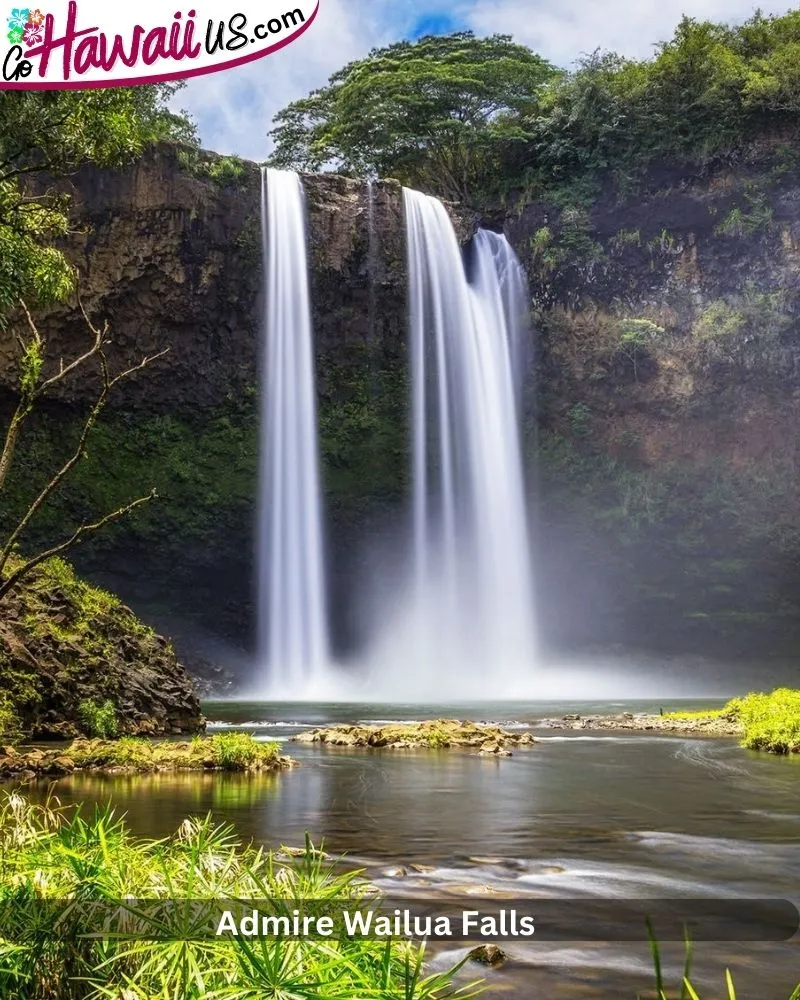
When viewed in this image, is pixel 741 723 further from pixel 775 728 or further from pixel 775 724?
pixel 775 728

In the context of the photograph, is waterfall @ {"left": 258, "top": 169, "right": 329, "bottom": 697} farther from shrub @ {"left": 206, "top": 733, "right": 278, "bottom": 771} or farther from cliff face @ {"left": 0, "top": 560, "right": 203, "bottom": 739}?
shrub @ {"left": 206, "top": 733, "right": 278, "bottom": 771}

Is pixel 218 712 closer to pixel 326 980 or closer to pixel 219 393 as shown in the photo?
pixel 219 393

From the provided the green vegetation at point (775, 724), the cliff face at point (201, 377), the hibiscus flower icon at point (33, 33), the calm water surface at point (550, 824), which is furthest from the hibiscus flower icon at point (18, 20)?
the cliff face at point (201, 377)

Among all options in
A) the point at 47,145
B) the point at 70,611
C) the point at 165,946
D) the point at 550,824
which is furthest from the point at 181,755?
the point at 165,946

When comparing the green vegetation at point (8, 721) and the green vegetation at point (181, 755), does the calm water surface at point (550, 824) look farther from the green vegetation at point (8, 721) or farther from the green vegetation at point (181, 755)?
the green vegetation at point (8, 721)

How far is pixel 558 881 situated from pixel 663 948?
1.31 m

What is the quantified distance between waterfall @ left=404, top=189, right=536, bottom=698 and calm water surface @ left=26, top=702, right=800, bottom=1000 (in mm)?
20848

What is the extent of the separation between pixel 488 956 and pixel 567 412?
33.4 metres

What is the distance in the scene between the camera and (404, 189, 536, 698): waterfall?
111 ft

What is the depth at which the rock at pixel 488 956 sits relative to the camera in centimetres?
375

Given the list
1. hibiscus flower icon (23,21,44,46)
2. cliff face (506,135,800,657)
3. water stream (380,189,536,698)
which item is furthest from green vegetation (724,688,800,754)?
cliff face (506,135,800,657)

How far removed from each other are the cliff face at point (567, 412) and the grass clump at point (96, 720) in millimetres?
18560

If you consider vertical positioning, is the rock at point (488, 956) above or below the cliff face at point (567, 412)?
below

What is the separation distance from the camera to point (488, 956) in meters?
3.77
